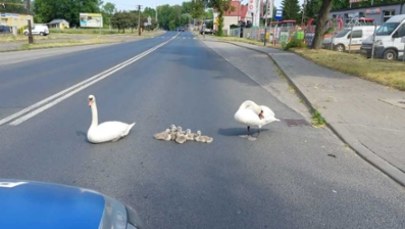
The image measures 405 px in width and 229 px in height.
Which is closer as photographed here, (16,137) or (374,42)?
(16,137)

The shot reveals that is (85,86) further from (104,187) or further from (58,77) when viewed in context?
(104,187)

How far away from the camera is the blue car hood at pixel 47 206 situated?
1.92 m

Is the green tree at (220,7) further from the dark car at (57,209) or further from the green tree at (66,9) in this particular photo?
the dark car at (57,209)

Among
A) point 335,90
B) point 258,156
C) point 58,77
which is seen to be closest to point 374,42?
point 335,90

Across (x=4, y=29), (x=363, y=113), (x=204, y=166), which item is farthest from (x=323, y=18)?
(x=4, y=29)

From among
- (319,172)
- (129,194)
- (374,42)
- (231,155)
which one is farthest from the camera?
(374,42)

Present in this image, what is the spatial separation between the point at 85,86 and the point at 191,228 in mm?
9359

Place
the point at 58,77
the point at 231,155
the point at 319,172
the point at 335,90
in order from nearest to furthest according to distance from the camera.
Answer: the point at 319,172, the point at 231,155, the point at 335,90, the point at 58,77

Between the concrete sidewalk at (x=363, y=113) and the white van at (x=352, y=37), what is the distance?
16627 mm

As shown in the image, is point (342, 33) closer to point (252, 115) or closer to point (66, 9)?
point (252, 115)

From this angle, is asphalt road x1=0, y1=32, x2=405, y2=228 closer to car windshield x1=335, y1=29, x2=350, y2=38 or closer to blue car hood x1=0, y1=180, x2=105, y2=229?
blue car hood x1=0, y1=180, x2=105, y2=229

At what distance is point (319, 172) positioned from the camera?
17.8ft

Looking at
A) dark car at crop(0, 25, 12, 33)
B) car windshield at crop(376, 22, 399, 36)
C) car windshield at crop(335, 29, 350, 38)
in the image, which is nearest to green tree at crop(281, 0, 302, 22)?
dark car at crop(0, 25, 12, 33)

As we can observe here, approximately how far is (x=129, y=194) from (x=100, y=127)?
82.4 inches
